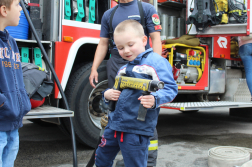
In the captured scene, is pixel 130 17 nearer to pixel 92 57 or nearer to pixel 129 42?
pixel 129 42

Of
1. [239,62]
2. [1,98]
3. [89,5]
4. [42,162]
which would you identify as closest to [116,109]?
[1,98]

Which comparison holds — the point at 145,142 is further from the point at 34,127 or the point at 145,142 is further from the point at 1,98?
the point at 34,127

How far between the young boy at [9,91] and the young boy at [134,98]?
20.8 inches

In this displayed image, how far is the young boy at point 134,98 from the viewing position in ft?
5.05

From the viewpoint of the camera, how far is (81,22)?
3012mm

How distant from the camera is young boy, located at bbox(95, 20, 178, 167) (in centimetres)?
154

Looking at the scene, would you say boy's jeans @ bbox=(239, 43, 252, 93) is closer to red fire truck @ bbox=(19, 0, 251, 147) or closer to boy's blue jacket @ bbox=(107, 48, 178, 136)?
red fire truck @ bbox=(19, 0, 251, 147)

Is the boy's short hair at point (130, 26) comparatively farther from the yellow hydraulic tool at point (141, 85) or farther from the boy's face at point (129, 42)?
the yellow hydraulic tool at point (141, 85)

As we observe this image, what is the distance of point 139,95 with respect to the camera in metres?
1.57

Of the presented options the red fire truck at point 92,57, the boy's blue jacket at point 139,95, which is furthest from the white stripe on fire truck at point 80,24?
the boy's blue jacket at point 139,95

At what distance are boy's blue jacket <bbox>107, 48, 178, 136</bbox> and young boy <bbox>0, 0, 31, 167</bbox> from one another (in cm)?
56

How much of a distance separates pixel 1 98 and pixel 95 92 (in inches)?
78.8

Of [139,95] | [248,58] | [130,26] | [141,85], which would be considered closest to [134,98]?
[139,95]

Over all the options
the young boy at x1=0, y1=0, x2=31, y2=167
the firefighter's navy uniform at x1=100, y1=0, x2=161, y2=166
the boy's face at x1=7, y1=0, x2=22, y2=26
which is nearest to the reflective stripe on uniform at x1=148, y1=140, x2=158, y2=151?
the firefighter's navy uniform at x1=100, y1=0, x2=161, y2=166
